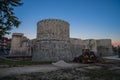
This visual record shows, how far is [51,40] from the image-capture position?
1611 cm

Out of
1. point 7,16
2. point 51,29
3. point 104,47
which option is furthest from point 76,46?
point 7,16

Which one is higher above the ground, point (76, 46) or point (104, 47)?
point (76, 46)

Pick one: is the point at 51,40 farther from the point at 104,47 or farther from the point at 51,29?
the point at 104,47

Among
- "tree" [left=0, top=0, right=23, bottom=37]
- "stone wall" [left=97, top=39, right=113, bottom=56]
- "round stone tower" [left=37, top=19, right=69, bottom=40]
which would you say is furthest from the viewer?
"stone wall" [left=97, top=39, right=113, bottom=56]

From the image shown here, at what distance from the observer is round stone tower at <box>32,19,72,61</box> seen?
16016mm

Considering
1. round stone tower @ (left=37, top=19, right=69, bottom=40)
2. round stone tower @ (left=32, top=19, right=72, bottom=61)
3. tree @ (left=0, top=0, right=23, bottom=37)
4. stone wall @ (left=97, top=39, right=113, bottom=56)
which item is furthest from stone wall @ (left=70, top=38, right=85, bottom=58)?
tree @ (left=0, top=0, right=23, bottom=37)

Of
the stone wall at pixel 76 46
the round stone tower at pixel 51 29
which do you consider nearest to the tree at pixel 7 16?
the round stone tower at pixel 51 29

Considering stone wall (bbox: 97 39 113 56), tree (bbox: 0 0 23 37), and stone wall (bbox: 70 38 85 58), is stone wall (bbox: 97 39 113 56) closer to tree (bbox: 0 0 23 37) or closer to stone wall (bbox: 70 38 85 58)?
stone wall (bbox: 70 38 85 58)

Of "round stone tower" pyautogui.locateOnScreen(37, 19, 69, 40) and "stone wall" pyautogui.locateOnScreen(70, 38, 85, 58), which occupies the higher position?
"round stone tower" pyautogui.locateOnScreen(37, 19, 69, 40)

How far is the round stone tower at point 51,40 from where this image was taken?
631 inches

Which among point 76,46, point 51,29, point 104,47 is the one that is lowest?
point 104,47

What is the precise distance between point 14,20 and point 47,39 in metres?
9.98

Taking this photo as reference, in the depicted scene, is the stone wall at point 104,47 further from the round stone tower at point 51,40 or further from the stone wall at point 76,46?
the round stone tower at point 51,40

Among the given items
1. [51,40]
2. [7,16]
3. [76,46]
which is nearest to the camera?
[7,16]
